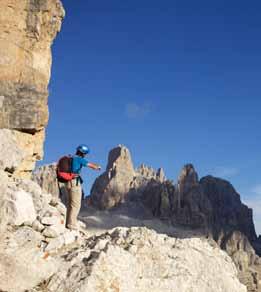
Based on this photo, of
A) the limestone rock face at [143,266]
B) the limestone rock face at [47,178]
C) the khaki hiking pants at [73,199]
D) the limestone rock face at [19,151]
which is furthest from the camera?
the limestone rock face at [47,178]

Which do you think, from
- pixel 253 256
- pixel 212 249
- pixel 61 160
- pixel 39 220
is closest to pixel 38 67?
pixel 61 160

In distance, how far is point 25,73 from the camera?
17000mm

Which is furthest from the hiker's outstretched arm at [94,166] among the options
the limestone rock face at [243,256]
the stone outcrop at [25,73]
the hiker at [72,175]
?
the limestone rock face at [243,256]

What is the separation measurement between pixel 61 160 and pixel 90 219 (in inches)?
6691

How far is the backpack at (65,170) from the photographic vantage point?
1138cm

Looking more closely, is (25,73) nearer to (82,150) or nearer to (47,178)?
(82,150)

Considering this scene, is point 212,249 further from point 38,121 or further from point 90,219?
point 90,219

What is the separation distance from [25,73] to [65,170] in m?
6.92

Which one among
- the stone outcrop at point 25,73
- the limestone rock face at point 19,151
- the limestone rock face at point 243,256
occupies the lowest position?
the limestone rock face at point 19,151

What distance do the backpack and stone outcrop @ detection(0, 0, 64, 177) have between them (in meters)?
4.52

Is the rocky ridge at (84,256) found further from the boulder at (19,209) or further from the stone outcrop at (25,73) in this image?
the stone outcrop at (25,73)

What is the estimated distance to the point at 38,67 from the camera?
17.6 metres

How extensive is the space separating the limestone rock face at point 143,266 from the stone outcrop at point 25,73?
770 centimetres

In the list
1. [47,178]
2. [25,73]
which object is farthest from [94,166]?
[47,178]
